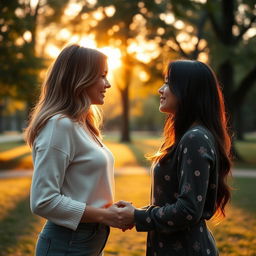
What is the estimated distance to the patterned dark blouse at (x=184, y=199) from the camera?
2.09 m

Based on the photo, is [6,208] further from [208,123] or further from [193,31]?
[193,31]

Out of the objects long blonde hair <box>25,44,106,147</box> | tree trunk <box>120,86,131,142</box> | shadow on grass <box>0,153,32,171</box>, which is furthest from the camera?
tree trunk <box>120,86,131,142</box>

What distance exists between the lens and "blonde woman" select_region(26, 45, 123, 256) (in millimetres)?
2164

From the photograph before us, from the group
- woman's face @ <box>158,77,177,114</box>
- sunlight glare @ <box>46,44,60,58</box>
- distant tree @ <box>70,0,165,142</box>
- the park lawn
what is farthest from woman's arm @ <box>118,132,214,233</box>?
sunlight glare @ <box>46,44,60,58</box>

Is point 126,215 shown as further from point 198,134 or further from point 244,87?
point 244,87

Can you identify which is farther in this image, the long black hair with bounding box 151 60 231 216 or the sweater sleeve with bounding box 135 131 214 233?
the long black hair with bounding box 151 60 231 216

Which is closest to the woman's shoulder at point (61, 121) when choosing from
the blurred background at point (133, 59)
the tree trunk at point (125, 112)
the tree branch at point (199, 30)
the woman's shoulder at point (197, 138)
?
the woman's shoulder at point (197, 138)

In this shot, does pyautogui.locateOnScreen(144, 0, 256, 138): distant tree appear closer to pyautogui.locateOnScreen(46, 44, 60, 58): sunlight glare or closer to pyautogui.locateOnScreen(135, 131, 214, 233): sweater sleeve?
pyautogui.locateOnScreen(46, 44, 60, 58): sunlight glare

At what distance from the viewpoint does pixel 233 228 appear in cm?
707

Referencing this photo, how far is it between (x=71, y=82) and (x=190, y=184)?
0.86 m

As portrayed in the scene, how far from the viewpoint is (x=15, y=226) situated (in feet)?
22.9

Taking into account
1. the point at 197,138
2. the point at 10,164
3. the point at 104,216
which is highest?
the point at 197,138

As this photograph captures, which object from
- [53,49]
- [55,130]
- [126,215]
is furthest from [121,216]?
[53,49]

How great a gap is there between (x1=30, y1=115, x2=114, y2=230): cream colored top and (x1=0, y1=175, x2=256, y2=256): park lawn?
359 centimetres
